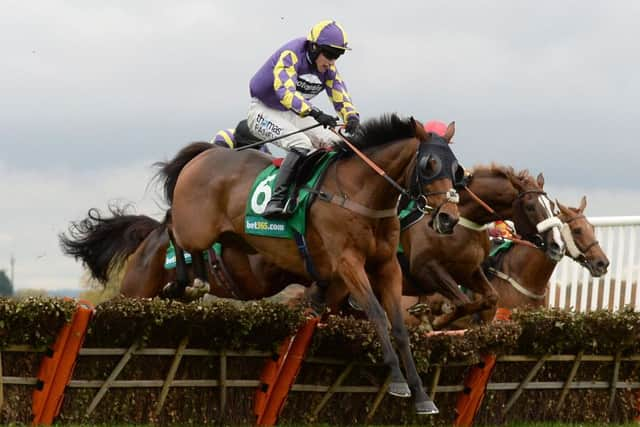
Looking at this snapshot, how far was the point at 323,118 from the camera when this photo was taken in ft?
24.8

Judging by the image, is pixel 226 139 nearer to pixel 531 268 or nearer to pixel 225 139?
pixel 225 139

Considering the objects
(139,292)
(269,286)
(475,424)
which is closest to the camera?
(475,424)

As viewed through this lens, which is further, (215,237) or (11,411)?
(215,237)

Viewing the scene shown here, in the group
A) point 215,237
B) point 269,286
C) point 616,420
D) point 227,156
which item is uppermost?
point 227,156

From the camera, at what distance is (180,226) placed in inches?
331

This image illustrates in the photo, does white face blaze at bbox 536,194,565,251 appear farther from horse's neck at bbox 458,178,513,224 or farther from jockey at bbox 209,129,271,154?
jockey at bbox 209,129,271,154

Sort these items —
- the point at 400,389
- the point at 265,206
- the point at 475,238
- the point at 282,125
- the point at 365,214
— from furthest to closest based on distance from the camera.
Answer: the point at 475,238 < the point at 282,125 < the point at 265,206 < the point at 365,214 < the point at 400,389

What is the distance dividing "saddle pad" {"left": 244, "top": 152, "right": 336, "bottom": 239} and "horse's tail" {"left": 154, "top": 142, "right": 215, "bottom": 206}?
1.06 m

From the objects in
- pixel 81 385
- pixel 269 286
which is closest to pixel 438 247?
pixel 269 286

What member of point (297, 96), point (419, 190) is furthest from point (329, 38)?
point (419, 190)

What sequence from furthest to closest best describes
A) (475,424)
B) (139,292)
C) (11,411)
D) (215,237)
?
(139,292), (215,237), (475,424), (11,411)

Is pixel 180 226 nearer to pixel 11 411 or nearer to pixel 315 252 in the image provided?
pixel 315 252

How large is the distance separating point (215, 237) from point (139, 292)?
2.26 m

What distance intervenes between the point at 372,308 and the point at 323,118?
1.36m
